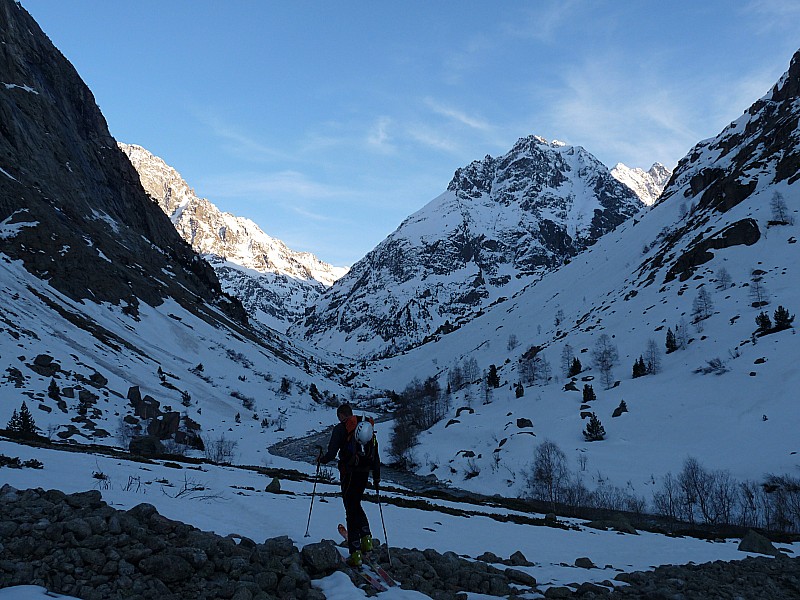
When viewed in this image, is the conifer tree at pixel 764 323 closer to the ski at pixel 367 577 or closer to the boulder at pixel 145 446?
the ski at pixel 367 577

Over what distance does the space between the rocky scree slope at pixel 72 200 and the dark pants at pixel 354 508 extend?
3553 inches

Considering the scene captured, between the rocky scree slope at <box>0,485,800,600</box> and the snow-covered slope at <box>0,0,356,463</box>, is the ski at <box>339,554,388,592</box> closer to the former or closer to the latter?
the rocky scree slope at <box>0,485,800,600</box>

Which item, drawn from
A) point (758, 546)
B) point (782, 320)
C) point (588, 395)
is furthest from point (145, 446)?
point (782, 320)

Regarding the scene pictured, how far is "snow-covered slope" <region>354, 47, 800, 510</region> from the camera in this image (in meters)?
42.1

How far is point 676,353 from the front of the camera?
215 ft

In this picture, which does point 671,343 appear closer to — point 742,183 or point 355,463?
point 742,183

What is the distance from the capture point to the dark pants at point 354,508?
8602 mm

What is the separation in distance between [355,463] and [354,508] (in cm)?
79

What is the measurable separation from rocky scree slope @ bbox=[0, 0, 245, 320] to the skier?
8993 cm

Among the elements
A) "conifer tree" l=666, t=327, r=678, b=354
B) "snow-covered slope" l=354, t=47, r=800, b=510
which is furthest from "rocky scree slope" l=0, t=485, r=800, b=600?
"conifer tree" l=666, t=327, r=678, b=354

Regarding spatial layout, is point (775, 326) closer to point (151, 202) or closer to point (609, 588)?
point (609, 588)

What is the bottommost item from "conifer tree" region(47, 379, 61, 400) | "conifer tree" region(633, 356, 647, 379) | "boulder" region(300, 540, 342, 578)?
"boulder" region(300, 540, 342, 578)

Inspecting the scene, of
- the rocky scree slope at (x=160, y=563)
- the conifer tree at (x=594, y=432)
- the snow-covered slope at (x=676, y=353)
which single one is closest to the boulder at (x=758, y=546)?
the rocky scree slope at (x=160, y=563)

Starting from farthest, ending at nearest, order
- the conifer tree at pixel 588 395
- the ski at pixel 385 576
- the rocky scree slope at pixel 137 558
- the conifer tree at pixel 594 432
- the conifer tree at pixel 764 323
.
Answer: the conifer tree at pixel 588 395 → the conifer tree at pixel 764 323 → the conifer tree at pixel 594 432 → the ski at pixel 385 576 → the rocky scree slope at pixel 137 558
